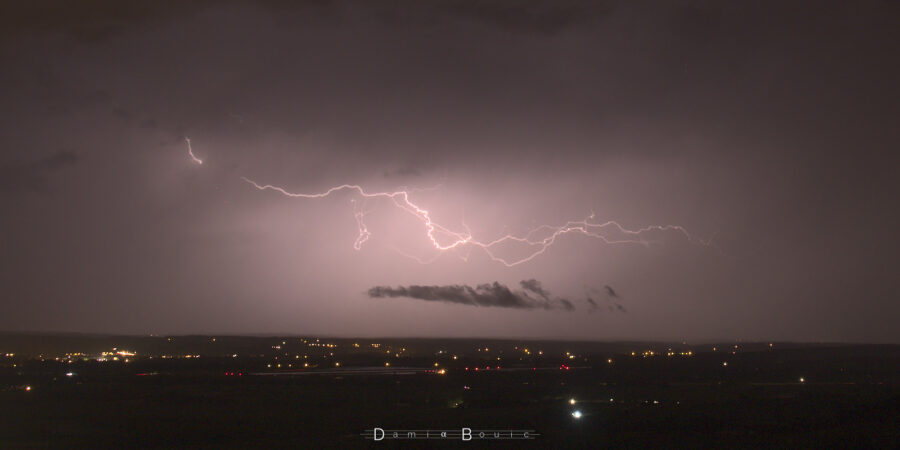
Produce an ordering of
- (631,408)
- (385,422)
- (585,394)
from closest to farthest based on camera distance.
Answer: (385,422), (631,408), (585,394)

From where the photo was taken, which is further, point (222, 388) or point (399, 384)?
point (399, 384)

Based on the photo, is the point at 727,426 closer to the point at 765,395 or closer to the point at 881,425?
the point at 881,425

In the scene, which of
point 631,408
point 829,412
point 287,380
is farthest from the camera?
point 287,380

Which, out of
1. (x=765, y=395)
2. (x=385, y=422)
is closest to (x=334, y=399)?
(x=385, y=422)

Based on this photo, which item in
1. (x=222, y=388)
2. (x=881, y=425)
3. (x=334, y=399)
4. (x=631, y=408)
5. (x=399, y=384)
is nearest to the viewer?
(x=881, y=425)

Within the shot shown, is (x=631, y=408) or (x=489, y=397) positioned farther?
(x=489, y=397)

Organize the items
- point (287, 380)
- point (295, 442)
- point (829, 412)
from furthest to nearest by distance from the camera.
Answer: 1. point (287, 380)
2. point (829, 412)
3. point (295, 442)

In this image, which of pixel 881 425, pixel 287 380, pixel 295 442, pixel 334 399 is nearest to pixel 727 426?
pixel 881 425

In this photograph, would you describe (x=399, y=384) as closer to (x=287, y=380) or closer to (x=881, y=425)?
(x=287, y=380)

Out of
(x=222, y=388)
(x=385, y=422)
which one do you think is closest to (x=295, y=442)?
(x=385, y=422)
